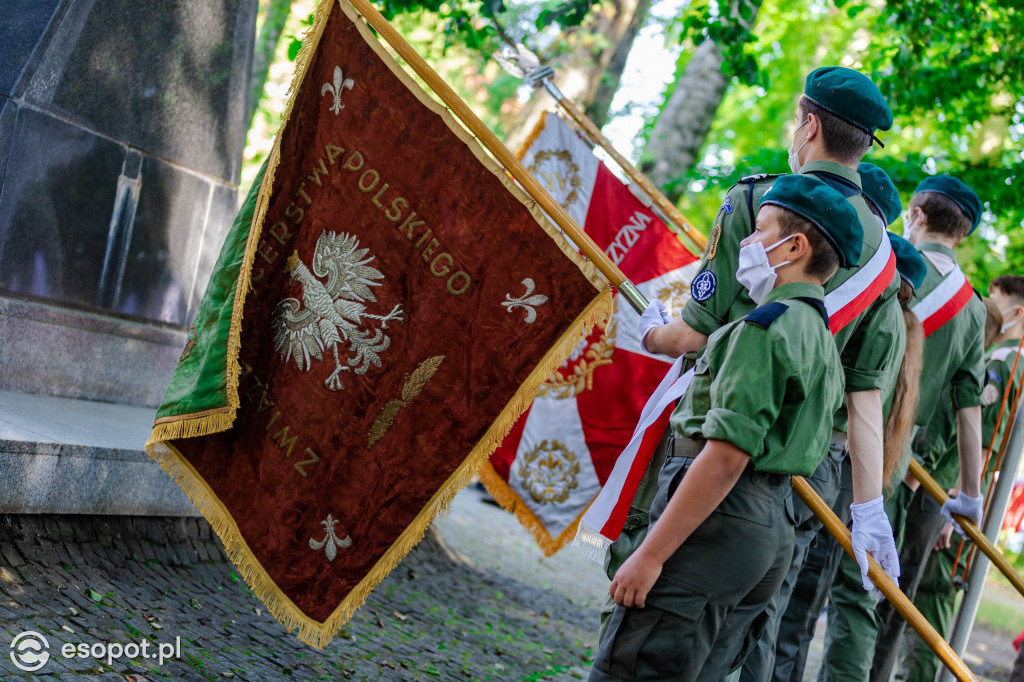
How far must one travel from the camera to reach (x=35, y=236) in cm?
467

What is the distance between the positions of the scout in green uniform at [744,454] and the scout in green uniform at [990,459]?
11.5 feet

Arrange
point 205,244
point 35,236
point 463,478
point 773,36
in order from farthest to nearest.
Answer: point 773,36 < point 205,244 < point 35,236 < point 463,478

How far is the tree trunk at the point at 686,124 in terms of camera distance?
8711mm

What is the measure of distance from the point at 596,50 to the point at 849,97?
646 cm

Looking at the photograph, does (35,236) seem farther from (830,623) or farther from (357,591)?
(830,623)

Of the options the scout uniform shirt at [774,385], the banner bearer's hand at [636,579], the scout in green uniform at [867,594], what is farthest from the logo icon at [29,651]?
the scout in green uniform at [867,594]

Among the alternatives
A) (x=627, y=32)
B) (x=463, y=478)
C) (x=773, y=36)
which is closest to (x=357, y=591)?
(x=463, y=478)

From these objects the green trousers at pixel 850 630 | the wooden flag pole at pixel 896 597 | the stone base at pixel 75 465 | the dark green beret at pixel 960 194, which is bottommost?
the stone base at pixel 75 465

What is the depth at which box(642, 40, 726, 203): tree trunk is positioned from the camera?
8.71 metres

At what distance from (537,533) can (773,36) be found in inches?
616

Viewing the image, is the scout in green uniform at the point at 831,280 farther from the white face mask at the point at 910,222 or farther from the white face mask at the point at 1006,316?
the white face mask at the point at 1006,316

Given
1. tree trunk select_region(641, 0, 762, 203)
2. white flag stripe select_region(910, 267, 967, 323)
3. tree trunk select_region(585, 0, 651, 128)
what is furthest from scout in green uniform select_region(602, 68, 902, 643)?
tree trunk select_region(585, 0, 651, 128)

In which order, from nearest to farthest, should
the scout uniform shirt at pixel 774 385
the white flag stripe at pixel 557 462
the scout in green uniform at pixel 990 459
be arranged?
the scout uniform shirt at pixel 774 385 < the white flag stripe at pixel 557 462 < the scout in green uniform at pixel 990 459

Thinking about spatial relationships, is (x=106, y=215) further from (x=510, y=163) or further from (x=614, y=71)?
(x=614, y=71)
